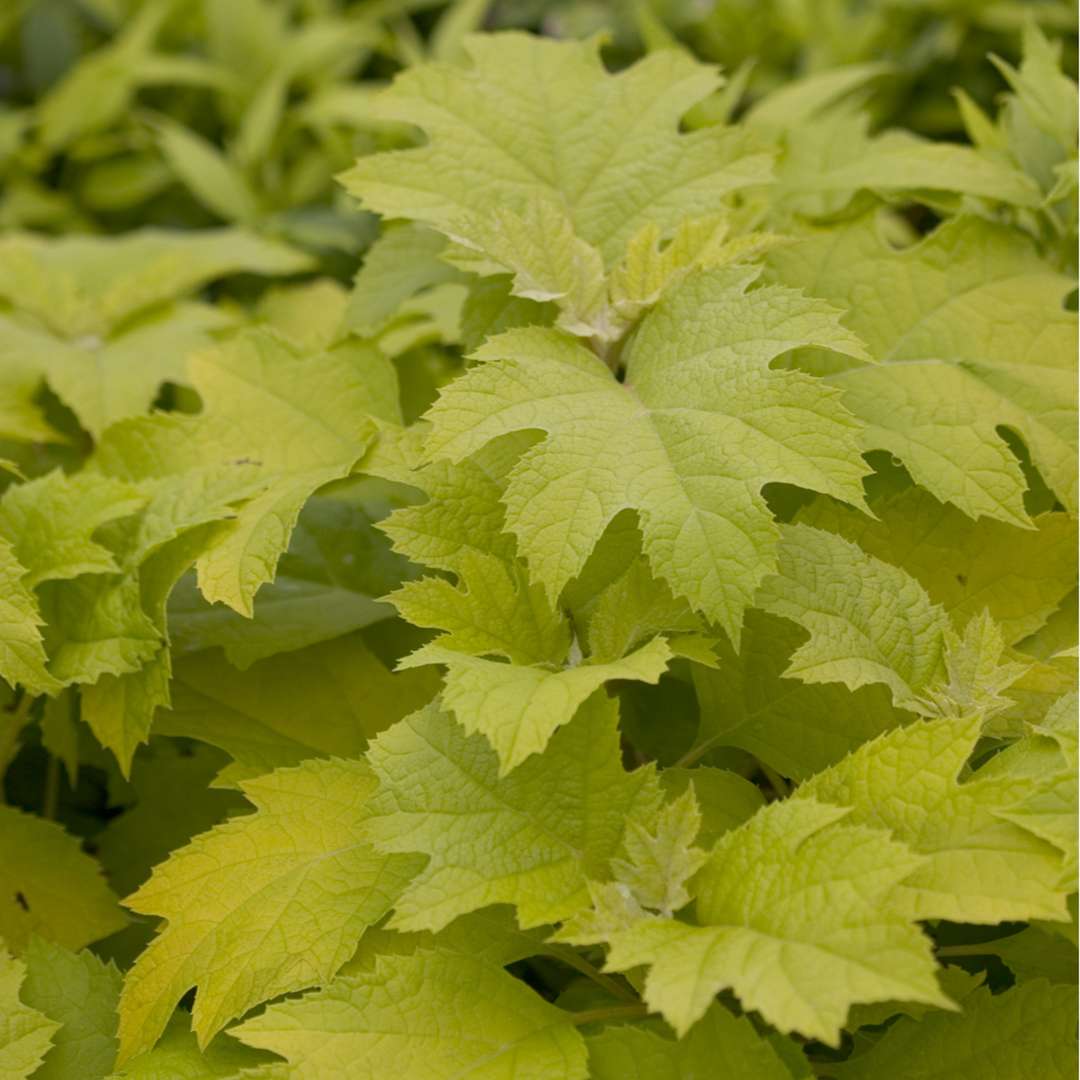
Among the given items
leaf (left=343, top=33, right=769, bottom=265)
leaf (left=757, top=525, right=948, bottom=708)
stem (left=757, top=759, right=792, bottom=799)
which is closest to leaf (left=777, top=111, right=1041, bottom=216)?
leaf (left=343, top=33, right=769, bottom=265)

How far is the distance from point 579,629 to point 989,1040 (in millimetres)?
454

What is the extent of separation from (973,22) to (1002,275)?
1472 mm

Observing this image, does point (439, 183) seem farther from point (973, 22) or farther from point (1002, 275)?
point (973, 22)

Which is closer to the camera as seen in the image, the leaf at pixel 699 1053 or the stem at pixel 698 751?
the leaf at pixel 699 1053

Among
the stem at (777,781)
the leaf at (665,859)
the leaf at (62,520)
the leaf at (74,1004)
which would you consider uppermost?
the leaf at (62,520)

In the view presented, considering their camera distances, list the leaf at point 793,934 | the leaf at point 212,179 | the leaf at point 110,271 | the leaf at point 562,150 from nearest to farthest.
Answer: the leaf at point 793,934 → the leaf at point 562,150 → the leaf at point 110,271 → the leaf at point 212,179

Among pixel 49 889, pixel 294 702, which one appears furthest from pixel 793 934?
pixel 49 889

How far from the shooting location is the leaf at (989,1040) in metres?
0.99

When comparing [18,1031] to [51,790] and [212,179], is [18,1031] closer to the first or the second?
[51,790]

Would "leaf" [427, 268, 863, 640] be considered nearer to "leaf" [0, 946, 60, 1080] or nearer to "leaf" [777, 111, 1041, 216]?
"leaf" [777, 111, 1041, 216]

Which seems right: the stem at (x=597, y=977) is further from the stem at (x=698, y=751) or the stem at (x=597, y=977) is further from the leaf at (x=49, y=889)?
the leaf at (x=49, y=889)

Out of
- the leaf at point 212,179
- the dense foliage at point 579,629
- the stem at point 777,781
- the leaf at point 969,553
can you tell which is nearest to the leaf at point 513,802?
the dense foliage at point 579,629

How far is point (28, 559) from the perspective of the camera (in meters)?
1.29

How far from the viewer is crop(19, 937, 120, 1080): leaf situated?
3.75 ft
